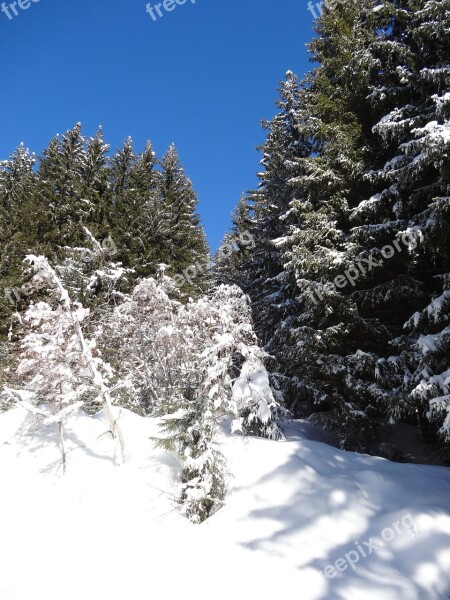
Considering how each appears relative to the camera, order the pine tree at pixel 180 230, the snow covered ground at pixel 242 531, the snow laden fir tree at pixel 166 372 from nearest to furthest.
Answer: the snow covered ground at pixel 242 531 → the snow laden fir tree at pixel 166 372 → the pine tree at pixel 180 230

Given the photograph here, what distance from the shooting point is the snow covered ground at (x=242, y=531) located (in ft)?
15.5

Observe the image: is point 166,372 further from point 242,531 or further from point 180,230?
point 180,230

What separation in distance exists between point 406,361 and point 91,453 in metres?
7.84

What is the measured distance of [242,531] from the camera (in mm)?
5789

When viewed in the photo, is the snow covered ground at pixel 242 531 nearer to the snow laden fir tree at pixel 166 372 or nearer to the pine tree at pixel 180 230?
the snow laden fir tree at pixel 166 372

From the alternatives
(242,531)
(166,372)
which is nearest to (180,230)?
(166,372)

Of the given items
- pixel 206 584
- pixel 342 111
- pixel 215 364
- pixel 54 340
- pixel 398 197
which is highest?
pixel 342 111

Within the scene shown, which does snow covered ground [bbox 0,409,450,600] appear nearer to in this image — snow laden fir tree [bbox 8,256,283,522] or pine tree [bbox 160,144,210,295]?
snow laden fir tree [bbox 8,256,283,522]

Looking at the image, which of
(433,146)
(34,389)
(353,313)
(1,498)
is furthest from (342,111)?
(1,498)

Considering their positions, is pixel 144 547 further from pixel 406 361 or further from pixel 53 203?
pixel 53 203

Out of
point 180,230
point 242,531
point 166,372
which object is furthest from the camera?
point 180,230

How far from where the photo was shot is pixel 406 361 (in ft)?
27.6

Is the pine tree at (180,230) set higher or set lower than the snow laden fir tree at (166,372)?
higher

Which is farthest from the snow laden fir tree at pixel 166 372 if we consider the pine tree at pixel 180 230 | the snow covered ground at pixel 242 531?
the pine tree at pixel 180 230
